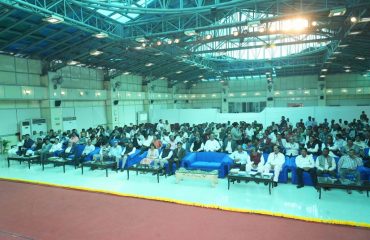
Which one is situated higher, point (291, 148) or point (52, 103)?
point (52, 103)

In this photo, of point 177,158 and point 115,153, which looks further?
point 115,153

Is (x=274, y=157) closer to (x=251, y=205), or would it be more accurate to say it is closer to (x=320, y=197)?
(x=320, y=197)

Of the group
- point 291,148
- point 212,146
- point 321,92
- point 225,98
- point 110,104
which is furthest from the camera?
point 225,98

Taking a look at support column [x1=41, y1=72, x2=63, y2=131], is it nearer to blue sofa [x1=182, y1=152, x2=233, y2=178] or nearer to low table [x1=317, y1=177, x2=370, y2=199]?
blue sofa [x1=182, y1=152, x2=233, y2=178]

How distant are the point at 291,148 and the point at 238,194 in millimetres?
3854

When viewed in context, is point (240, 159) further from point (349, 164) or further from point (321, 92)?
point (321, 92)

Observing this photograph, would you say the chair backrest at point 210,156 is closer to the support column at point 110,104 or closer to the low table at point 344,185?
the low table at point 344,185

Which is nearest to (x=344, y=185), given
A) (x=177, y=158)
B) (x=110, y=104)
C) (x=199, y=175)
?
(x=199, y=175)

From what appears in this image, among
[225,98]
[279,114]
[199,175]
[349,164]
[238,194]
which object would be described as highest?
A: [225,98]

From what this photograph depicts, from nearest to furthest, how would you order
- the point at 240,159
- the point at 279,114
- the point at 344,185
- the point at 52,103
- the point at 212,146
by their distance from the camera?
the point at 344,185, the point at 240,159, the point at 212,146, the point at 52,103, the point at 279,114

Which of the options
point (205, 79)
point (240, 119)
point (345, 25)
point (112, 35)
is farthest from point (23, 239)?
point (205, 79)

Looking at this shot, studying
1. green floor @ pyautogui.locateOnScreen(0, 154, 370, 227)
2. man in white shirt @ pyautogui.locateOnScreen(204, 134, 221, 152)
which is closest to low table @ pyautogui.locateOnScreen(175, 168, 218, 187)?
green floor @ pyautogui.locateOnScreen(0, 154, 370, 227)

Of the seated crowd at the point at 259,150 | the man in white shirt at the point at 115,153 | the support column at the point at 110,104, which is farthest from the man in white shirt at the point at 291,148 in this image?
the support column at the point at 110,104

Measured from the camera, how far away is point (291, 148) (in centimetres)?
965
